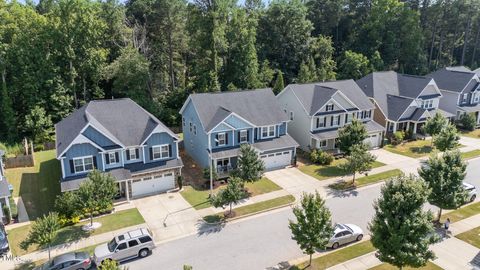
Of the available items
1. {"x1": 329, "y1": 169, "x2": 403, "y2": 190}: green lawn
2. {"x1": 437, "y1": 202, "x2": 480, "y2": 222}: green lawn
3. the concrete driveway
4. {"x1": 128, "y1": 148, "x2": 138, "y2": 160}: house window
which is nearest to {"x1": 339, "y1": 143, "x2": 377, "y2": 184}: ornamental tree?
{"x1": 329, "y1": 169, "x2": 403, "y2": 190}: green lawn


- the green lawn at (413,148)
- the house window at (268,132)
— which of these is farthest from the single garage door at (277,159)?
the green lawn at (413,148)

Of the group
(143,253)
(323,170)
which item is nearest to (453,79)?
(323,170)

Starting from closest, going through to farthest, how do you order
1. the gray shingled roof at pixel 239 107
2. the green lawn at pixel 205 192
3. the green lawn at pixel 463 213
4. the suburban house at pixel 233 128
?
1. the green lawn at pixel 463 213
2. the green lawn at pixel 205 192
3. the suburban house at pixel 233 128
4. the gray shingled roof at pixel 239 107

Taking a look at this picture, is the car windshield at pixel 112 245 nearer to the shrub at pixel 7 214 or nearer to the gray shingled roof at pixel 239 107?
the shrub at pixel 7 214

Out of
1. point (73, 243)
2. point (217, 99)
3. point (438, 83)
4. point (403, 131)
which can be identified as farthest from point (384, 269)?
point (438, 83)

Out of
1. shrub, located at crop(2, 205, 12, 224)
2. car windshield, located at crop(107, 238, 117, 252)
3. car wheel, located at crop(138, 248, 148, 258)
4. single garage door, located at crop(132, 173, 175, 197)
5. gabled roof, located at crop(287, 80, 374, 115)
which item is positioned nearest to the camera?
car windshield, located at crop(107, 238, 117, 252)

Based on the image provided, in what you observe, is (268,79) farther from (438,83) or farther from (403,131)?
(438,83)

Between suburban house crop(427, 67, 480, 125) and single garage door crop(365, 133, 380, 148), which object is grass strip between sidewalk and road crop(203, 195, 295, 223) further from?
suburban house crop(427, 67, 480, 125)

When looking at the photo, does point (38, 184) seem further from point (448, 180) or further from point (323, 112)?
point (448, 180)
